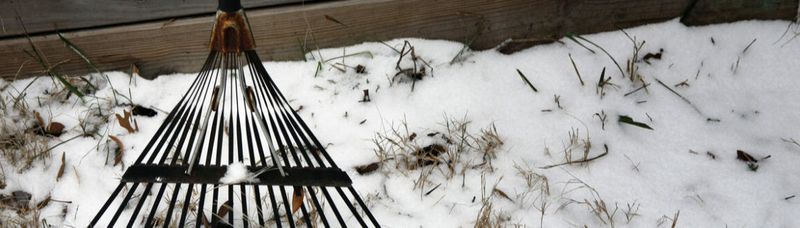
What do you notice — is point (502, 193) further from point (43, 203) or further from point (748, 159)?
point (43, 203)

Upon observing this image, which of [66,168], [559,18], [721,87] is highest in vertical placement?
[559,18]

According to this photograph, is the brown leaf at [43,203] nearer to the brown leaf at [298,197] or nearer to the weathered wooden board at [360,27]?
the weathered wooden board at [360,27]

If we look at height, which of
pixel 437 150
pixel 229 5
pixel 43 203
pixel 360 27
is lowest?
pixel 43 203

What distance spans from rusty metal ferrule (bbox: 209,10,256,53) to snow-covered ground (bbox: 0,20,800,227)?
0.49 metres

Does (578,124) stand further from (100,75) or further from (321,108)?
(100,75)

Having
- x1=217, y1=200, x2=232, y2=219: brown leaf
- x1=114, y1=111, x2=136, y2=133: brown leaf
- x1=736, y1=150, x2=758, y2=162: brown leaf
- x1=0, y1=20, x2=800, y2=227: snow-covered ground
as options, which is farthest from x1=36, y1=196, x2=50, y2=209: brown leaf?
x1=736, y1=150, x2=758, y2=162: brown leaf

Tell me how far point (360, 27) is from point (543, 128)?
2.02ft

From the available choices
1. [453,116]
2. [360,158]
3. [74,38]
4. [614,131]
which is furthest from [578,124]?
[74,38]

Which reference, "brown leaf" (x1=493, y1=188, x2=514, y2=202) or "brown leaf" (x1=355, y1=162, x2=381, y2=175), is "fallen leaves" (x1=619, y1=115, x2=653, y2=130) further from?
"brown leaf" (x1=355, y1=162, x2=381, y2=175)

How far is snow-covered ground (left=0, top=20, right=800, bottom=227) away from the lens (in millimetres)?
1757

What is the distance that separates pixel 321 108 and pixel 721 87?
1.14 m

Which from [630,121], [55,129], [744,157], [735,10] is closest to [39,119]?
[55,129]

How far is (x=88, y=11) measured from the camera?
2.05 meters

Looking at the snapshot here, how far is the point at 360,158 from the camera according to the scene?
189 cm
